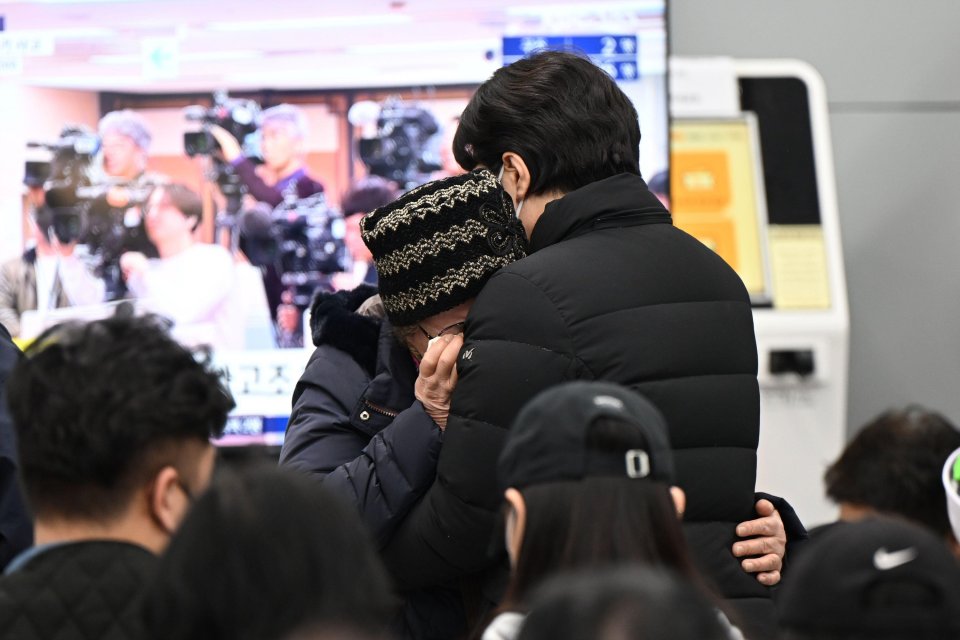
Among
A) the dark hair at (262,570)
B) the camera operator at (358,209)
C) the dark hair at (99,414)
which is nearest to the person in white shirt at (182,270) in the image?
the camera operator at (358,209)

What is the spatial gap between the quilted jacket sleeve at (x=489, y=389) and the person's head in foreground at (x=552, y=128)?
0.19m

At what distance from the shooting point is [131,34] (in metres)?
3.59

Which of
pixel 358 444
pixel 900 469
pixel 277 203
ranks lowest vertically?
pixel 900 469

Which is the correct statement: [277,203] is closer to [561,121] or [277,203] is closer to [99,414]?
[561,121]

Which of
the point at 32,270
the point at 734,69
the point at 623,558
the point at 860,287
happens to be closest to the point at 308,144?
the point at 32,270

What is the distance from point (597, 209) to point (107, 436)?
68 cm

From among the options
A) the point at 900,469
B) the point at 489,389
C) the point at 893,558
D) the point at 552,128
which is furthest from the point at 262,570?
the point at 900,469

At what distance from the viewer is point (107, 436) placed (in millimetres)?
1277

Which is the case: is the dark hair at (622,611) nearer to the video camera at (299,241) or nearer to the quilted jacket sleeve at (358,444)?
the quilted jacket sleeve at (358,444)

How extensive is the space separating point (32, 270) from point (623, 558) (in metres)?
2.73

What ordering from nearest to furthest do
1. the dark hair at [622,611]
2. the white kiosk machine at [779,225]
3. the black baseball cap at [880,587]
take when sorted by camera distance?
the dark hair at [622,611] < the black baseball cap at [880,587] < the white kiosk machine at [779,225]

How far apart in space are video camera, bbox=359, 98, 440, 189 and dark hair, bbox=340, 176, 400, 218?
22 mm

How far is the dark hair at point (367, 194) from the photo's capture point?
3.54 metres

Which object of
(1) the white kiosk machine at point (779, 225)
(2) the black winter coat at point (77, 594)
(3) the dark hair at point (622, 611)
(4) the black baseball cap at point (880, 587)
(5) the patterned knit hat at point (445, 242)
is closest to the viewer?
(3) the dark hair at point (622, 611)
